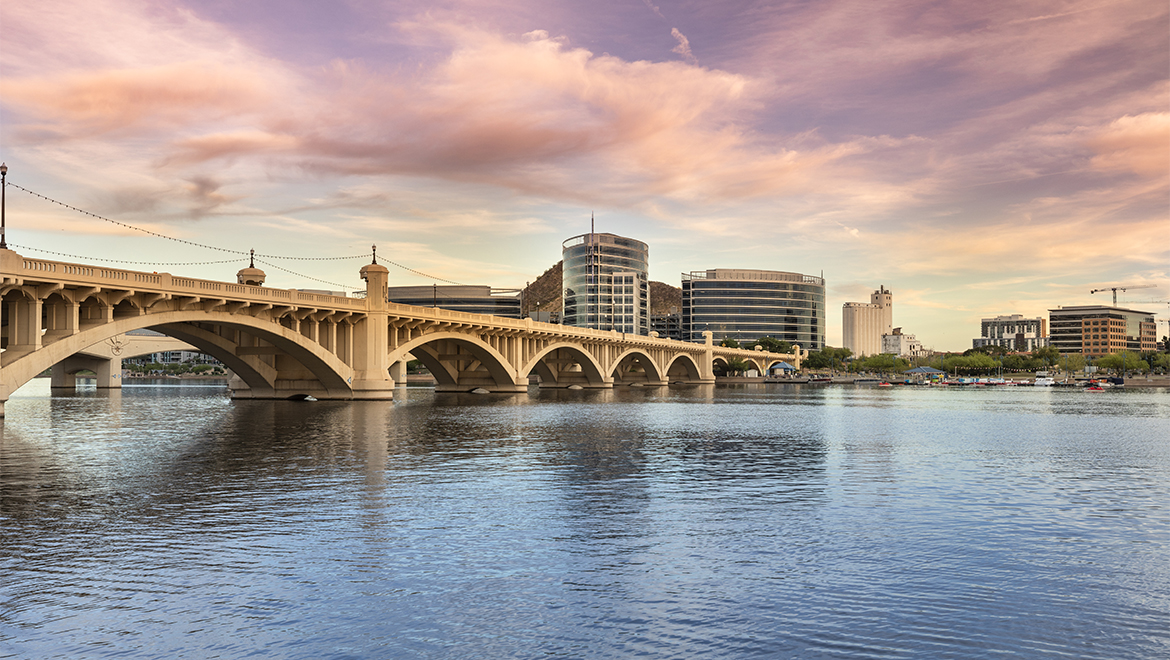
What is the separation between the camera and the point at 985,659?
11.7 meters

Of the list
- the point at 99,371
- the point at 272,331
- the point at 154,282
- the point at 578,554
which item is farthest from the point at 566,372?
the point at 578,554

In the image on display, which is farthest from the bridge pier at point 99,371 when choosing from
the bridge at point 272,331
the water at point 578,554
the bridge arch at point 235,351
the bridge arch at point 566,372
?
the water at point 578,554

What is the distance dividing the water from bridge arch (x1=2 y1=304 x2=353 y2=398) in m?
12.5

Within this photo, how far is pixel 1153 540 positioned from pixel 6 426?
193ft

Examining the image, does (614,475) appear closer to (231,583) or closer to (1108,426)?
(231,583)

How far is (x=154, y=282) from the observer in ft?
187

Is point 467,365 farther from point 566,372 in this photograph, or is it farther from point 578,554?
point 578,554

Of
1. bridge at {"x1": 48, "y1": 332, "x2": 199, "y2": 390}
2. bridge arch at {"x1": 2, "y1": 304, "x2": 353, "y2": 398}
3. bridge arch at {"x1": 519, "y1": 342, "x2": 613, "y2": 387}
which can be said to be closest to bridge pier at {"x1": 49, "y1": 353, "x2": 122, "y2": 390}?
bridge at {"x1": 48, "y1": 332, "x2": 199, "y2": 390}

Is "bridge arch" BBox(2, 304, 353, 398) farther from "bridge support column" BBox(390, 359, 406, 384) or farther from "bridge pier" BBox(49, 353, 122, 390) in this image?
"bridge support column" BBox(390, 359, 406, 384)

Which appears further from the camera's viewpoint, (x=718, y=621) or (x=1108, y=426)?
(x=1108, y=426)

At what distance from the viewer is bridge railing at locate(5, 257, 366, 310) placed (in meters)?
48.8

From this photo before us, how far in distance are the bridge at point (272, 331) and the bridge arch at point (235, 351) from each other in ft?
0.32

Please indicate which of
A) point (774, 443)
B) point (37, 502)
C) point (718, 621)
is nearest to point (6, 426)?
point (37, 502)

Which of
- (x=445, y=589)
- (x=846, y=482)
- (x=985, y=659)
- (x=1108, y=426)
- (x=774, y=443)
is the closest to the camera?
(x=985, y=659)
